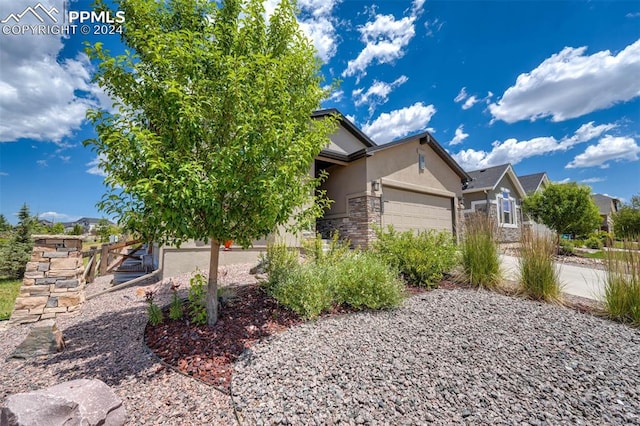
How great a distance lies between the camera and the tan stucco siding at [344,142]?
11.8 m

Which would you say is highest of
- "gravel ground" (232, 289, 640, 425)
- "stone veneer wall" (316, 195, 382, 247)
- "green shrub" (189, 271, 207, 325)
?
"stone veneer wall" (316, 195, 382, 247)

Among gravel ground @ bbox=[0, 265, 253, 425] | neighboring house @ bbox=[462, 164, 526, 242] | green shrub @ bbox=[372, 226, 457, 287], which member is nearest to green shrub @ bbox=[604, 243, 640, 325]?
green shrub @ bbox=[372, 226, 457, 287]

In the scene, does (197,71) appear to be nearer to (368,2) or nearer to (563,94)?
(368,2)

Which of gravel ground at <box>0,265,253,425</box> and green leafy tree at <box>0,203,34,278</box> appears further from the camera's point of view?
green leafy tree at <box>0,203,34,278</box>

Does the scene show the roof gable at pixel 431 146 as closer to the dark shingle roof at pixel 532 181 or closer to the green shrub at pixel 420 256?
the green shrub at pixel 420 256

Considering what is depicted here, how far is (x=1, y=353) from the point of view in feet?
12.2

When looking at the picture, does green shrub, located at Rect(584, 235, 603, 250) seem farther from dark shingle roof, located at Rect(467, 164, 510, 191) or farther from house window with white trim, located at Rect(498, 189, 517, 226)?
house window with white trim, located at Rect(498, 189, 517, 226)

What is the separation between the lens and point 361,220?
10234 mm

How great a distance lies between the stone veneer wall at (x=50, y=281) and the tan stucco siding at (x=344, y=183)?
8.20m

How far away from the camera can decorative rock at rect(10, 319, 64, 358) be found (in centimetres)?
345

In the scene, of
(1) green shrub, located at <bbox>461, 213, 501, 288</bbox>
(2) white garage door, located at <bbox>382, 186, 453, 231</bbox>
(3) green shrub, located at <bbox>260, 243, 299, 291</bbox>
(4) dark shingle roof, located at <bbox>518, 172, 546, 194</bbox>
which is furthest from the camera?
(4) dark shingle roof, located at <bbox>518, 172, 546, 194</bbox>

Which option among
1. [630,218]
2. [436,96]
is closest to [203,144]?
[436,96]

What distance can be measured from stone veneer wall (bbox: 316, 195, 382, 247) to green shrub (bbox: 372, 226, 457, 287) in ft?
9.68

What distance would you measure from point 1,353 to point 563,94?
22.4 meters
